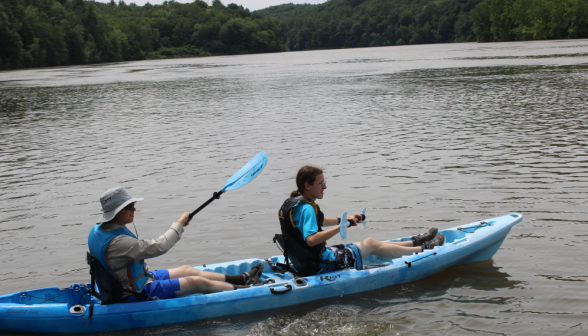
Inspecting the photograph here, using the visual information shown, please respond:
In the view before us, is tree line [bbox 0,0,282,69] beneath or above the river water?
above

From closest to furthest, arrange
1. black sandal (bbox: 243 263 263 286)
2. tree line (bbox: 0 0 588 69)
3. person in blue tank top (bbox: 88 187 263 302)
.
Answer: person in blue tank top (bbox: 88 187 263 302), black sandal (bbox: 243 263 263 286), tree line (bbox: 0 0 588 69)

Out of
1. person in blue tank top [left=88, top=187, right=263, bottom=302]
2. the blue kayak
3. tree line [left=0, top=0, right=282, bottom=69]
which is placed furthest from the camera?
tree line [left=0, top=0, right=282, bottom=69]

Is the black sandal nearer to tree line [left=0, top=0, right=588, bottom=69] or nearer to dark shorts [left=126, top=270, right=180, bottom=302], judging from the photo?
dark shorts [left=126, top=270, right=180, bottom=302]

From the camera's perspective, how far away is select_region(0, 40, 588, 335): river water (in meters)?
5.20

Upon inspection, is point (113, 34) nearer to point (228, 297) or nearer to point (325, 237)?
point (228, 297)

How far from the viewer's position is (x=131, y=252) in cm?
440

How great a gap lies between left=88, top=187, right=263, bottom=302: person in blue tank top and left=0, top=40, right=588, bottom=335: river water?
1.19ft

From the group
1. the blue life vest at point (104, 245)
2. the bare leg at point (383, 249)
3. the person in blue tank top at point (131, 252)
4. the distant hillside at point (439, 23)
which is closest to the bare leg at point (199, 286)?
the person in blue tank top at point (131, 252)

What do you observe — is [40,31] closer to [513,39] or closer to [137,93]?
[137,93]

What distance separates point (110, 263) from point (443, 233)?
13.0ft

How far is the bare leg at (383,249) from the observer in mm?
5574

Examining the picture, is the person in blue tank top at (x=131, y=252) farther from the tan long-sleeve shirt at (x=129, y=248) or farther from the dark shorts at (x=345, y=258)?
the dark shorts at (x=345, y=258)

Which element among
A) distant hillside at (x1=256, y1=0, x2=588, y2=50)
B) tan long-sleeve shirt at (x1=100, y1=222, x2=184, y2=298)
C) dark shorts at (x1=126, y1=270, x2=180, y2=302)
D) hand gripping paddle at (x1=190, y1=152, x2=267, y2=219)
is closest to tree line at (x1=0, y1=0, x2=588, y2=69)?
distant hillside at (x1=256, y1=0, x2=588, y2=50)

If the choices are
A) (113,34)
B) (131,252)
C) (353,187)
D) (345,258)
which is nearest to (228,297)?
(131,252)
